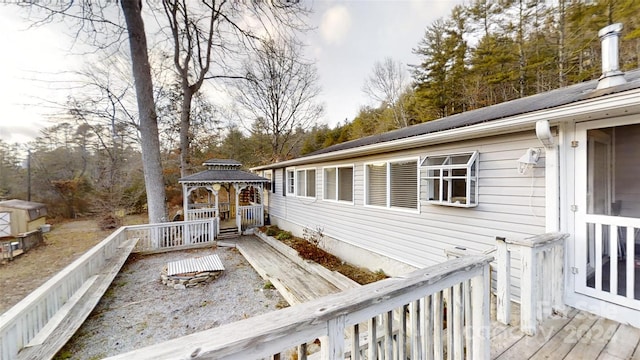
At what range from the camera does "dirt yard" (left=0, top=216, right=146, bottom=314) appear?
5.61m

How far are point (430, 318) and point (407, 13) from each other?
10.1m

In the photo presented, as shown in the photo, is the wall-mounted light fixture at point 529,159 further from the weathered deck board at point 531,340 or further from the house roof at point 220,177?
→ the house roof at point 220,177

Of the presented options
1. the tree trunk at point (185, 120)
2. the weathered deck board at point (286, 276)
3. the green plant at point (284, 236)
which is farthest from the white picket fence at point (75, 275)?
the tree trunk at point (185, 120)

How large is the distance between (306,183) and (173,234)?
179 inches

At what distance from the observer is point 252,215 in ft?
32.9

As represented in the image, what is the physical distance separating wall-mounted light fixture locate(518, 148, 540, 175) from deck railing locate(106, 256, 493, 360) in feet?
5.52

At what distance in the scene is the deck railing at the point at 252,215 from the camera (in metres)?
9.87

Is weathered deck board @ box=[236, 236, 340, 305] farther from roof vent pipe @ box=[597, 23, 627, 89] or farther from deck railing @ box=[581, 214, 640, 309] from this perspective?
roof vent pipe @ box=[597, 23, 627, 89]

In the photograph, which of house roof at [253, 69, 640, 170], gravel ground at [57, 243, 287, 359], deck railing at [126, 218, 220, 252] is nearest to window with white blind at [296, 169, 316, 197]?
house roof at [253, 69, 640, 170]

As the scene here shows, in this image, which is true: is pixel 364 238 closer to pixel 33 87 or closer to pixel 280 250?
pixel 280 250

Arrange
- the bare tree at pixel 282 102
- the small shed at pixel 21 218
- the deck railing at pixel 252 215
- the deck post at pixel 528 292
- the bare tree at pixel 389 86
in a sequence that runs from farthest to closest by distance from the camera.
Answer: the bare tree at pixel 282 102, the bare tree at pixel 389 86, the deck railing at pixel 252 215, the small shed at pixel 21 218, the deck post at pixel 528 292

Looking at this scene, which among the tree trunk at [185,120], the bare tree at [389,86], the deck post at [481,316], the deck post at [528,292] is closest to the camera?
the deck post at [481,316]

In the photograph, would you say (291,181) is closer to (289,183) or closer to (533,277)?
(289,183)

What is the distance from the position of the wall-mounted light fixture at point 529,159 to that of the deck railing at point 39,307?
566 centimetres
